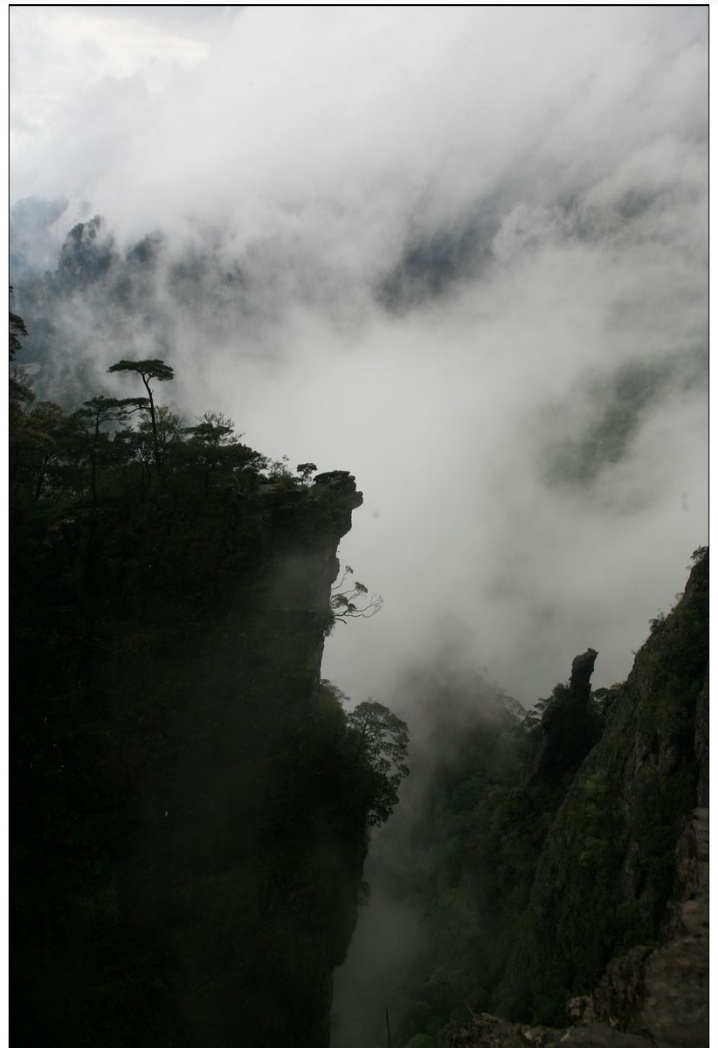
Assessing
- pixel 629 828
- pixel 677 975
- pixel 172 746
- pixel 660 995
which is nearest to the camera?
pixel 660 995

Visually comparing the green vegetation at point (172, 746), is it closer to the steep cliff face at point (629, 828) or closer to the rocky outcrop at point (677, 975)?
the steep cliff face at point (629, 828)

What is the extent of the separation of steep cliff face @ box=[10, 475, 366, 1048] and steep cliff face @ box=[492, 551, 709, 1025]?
28.9ft

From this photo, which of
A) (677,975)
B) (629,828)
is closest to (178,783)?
(629,828)

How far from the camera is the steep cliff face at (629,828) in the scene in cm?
1686

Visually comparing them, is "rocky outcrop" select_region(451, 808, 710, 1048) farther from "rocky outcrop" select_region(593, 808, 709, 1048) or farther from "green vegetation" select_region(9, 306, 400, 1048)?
"green vegetation" select_region(9, 306, 400, 1048)

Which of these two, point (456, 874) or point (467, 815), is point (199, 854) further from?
point (467, 815)

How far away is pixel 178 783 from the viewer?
2267 cm

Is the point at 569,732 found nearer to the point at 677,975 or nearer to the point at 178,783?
the point at 178,783

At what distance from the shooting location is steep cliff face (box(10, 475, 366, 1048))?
19.4 meters

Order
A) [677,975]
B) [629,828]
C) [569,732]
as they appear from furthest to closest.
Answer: [569,732] → [629,828] → [677,975]

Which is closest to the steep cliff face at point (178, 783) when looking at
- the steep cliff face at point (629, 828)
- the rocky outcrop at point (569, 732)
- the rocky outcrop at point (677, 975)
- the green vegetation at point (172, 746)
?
the green vegetation at point (172, 746)

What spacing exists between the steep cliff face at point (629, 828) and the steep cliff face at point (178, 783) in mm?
8819

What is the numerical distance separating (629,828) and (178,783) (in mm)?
16731

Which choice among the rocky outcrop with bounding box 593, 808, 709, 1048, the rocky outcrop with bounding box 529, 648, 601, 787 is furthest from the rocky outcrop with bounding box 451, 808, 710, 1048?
the rocky outcrop with bounding box 529, 648, 601, 787
